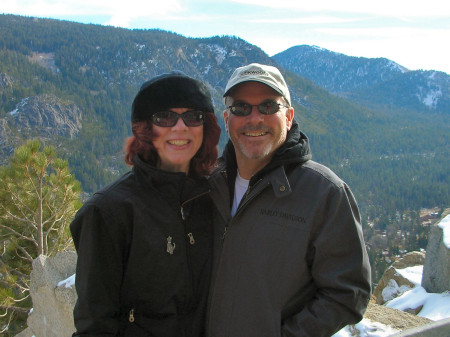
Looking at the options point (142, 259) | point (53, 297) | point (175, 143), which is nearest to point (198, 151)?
point (175, 143)

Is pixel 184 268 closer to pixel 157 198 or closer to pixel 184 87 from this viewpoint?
pixel 157 198

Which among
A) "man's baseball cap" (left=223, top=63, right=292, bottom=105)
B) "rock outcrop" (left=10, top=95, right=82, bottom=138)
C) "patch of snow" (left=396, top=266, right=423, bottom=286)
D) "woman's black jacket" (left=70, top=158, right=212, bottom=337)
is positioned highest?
"man's baseball cap" (left=223, top=63, right=292, bottom=105)

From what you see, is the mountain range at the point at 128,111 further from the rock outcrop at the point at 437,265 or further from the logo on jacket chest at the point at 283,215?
the logo on jacket chest at the point at 283,215

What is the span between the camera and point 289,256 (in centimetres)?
209

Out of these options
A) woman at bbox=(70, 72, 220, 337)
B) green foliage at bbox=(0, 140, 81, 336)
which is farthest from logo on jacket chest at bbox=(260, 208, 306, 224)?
green foliage at bbox=(0, 140, 81, 336)

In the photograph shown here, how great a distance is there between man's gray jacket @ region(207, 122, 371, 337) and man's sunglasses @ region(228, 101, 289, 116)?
0.36m

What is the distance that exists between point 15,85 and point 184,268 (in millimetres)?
136842

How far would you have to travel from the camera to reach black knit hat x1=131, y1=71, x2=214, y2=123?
2230 millimetres

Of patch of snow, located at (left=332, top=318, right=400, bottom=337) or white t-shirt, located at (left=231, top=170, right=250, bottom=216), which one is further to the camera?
patch of snow, located at (left=332, top=318, right=400, bottom=337)

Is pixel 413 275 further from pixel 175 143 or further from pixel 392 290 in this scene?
pixel 175 143

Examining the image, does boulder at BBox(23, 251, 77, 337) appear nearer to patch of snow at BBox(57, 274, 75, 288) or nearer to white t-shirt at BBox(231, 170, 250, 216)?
patch of snow at BBox(57, 274, 75, 288)

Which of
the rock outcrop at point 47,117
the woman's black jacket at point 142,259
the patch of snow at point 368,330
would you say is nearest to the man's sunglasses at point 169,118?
the woman's black jacket at point 142,259

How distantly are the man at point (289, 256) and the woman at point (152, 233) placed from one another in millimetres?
148

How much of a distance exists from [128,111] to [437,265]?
135815 mm
